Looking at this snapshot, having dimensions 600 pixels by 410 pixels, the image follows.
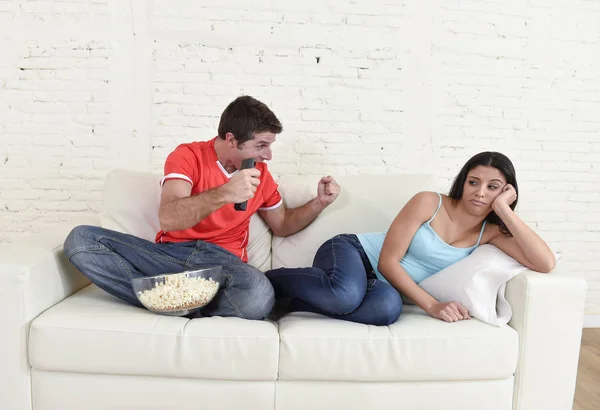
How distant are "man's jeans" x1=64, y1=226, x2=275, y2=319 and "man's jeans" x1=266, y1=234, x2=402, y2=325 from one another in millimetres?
110

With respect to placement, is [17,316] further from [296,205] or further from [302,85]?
[302,85]

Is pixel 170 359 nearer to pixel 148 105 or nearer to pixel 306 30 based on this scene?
pixel 148 105

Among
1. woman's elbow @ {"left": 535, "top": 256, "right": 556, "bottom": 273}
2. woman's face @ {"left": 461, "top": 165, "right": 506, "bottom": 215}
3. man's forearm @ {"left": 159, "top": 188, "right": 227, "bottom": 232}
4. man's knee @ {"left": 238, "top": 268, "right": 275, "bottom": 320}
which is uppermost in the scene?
woman's face @ {"left": 461, "top": 165, "right": 506, "bottom": 215}

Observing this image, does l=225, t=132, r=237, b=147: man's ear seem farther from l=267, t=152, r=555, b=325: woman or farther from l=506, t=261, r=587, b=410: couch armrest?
l=506, t=261, r=587, b=410: couch armrest

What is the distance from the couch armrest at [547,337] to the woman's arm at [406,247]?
0.30m

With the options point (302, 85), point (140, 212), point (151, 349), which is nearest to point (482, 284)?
point (151, 349)

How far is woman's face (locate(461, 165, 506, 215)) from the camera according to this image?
2168 millimetres

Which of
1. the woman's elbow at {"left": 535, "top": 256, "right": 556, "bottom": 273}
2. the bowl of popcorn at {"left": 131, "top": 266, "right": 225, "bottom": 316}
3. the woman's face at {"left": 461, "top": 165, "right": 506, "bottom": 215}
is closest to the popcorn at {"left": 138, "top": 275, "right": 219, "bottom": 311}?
the bowl of popcorn at {"left": 131, "top": 266, "right": 225, "bottom": 316}

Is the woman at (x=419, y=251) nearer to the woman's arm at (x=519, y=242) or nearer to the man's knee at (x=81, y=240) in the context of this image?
the woman's arm at (x=519, y=242)

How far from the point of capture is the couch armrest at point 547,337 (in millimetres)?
1920

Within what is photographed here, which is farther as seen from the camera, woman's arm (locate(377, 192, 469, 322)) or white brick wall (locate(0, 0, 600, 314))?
white brick wall (locate(0, 0, 600, 314))

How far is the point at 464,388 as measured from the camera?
6.29 ft

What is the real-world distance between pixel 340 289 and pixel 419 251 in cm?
39

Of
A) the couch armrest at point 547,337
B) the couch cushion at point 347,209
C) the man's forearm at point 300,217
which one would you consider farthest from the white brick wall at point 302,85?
the couch armrest at point 547,337
